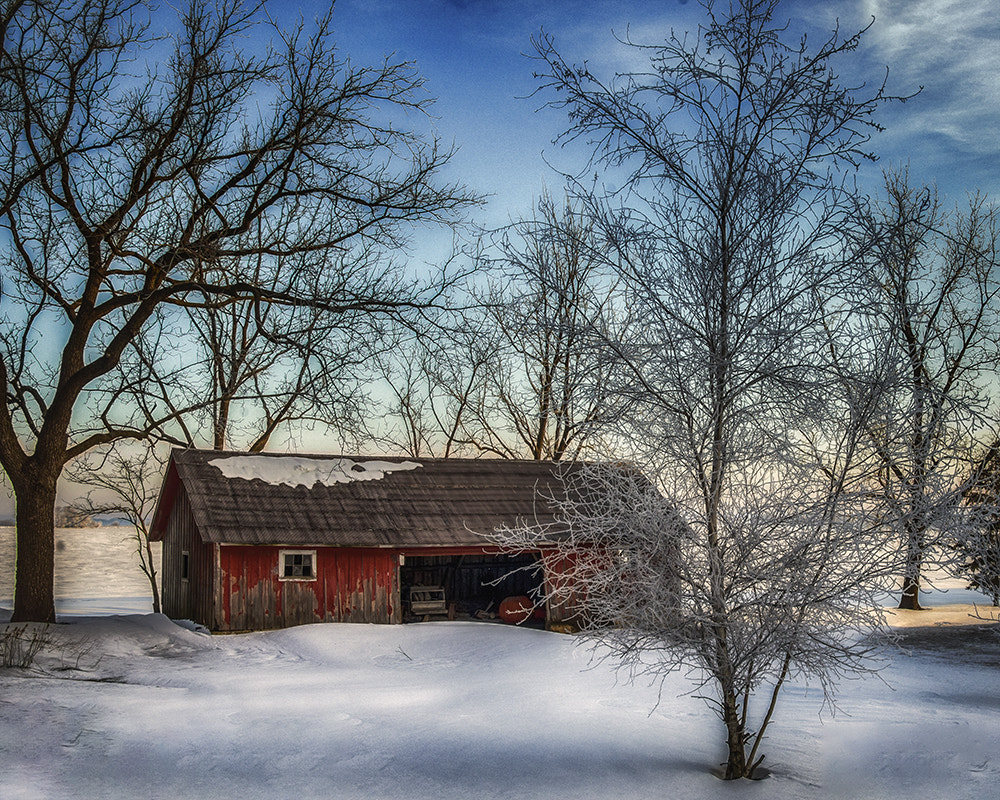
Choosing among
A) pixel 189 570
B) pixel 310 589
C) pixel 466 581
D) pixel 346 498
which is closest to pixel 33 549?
pixel 189 570

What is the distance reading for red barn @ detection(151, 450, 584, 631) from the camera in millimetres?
18297

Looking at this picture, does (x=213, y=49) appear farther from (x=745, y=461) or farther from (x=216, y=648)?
(x=745, y=461)

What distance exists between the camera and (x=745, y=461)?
8.28 meters

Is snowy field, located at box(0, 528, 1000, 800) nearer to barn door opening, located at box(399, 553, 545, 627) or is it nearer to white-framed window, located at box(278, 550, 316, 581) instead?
white-framed window, located at box(278, 550, 316, 581)

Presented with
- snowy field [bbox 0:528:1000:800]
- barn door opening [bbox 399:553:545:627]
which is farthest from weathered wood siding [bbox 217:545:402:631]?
barn door opening [bbox 399:553:545:627]

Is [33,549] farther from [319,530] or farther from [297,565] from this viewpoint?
[319,530]

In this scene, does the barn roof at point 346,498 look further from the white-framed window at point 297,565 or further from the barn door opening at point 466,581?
the barn door opening at point 466,581

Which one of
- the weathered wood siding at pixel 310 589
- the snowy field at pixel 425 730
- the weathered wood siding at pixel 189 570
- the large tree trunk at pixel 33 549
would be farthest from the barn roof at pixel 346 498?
the snowy field at pixel 425 730

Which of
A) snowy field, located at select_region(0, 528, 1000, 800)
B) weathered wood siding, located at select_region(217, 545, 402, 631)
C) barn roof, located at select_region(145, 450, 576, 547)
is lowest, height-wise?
snowy field, located at select_region(0, 528, 1000, 800)

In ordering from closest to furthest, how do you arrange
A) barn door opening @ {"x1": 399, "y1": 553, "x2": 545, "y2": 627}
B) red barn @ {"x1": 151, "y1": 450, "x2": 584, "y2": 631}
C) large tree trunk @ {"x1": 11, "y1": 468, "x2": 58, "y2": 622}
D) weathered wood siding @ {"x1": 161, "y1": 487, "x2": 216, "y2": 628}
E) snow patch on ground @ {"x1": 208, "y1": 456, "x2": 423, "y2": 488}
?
large tree trunk @ {"x1": 11, "y1": 468, "x2": 58, "y2": 622}
red barn @ {"x1": 151, "y1": 450, "x2": 584, "y2": 631}
weathered wood siding @ {"x1": 161, "y1": 487, "x2": 216, "y2": 628}
snow patch on ground @ {"x1": 208, "y1": 456, "x2": 423, "y2": 488}
barn door opening @ {"x1": 399, "y1": 553, "x2": 545, "y2": 627}

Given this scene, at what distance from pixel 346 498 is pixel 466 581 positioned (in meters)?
6.39

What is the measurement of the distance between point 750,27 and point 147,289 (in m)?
12.4

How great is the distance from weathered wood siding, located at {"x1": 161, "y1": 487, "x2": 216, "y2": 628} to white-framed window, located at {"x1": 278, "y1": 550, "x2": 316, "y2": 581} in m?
1.44

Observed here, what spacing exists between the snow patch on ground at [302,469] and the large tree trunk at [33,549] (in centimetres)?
435
